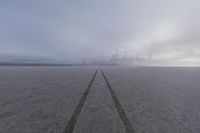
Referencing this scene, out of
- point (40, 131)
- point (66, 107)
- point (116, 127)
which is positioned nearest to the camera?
point (40, 131)

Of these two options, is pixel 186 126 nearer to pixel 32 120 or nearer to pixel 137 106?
pixel 137 106

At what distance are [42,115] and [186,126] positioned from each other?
5.85 metres

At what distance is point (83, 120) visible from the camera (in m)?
4.26

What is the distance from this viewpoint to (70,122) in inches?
161

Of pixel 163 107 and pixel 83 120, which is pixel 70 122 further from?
pixel 163 107

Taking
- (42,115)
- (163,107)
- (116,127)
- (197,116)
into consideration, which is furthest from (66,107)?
(197,116)

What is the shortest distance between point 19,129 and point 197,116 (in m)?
7.21

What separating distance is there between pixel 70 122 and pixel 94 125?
0.96 m

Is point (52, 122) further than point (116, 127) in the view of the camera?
Yes

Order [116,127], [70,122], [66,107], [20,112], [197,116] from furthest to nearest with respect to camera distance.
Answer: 1. [66,107]
2. [20,112]
3. [197,116]
4. [70,122]
5. [116,127]

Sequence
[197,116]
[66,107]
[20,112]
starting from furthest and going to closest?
[66,107]
[20,112]
[197,116]

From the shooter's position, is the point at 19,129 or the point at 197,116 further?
the point at 197,116

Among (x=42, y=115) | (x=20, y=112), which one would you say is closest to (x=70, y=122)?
(x=42, y=115)

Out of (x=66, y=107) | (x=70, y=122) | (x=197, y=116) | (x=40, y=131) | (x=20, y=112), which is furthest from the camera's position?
(x=66, y=107)
